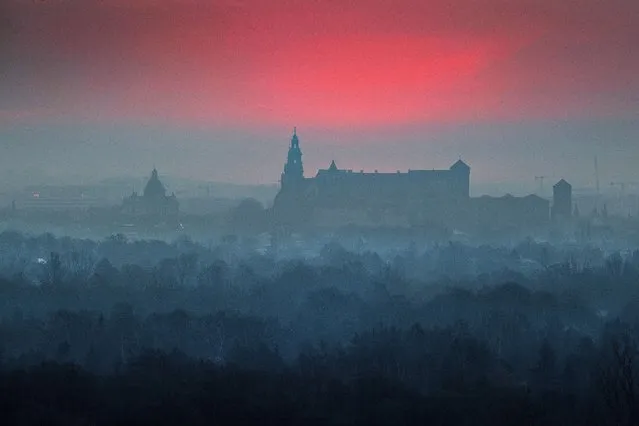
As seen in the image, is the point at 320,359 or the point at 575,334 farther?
→ the point at 575,334

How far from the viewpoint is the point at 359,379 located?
33562 millimetres

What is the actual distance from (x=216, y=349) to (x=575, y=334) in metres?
15.0

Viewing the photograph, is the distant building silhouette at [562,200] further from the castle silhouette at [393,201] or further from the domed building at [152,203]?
the domed building at [152,203]

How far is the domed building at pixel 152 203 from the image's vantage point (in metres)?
159

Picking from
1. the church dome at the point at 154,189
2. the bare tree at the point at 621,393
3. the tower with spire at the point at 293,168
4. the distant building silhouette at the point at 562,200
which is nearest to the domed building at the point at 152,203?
the church dome at the point at 154,189

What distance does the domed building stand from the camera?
159 metres

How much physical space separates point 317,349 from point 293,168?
324 ft

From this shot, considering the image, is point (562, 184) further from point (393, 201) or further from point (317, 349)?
point (317, 349)

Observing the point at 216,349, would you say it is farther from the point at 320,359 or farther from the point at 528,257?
the point at 528,257

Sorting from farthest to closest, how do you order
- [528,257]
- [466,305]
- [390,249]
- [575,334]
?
[390,249]
[528,257]
[466,305]
[575,334]

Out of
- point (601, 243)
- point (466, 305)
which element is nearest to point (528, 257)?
point (601, 243)

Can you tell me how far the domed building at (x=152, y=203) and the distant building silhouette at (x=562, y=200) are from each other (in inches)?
2173

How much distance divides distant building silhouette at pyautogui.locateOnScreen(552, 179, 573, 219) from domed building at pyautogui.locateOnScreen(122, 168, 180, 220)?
55.2m

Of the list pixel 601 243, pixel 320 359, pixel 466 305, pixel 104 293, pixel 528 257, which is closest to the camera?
pixel 320 359
